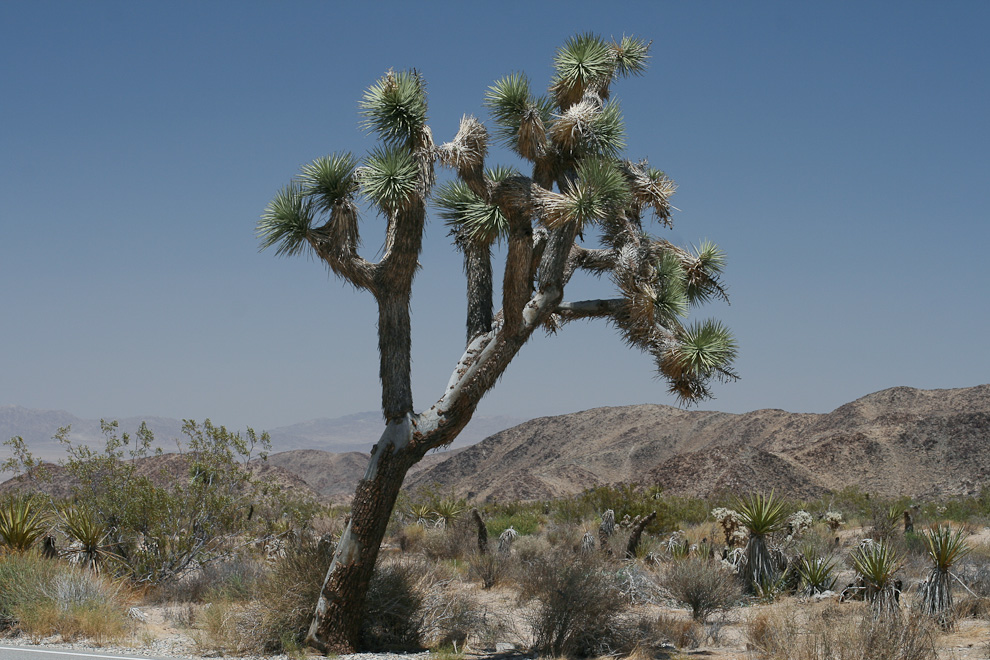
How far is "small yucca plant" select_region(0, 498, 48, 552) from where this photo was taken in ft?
42.6

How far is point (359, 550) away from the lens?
9.15 m

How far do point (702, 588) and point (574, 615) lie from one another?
283cm

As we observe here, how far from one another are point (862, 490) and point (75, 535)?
35.0 metres

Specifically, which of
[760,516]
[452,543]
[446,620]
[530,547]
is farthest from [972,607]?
[452,543]

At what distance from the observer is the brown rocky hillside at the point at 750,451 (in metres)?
38.4

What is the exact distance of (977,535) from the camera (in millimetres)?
20766

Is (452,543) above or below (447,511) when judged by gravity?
below

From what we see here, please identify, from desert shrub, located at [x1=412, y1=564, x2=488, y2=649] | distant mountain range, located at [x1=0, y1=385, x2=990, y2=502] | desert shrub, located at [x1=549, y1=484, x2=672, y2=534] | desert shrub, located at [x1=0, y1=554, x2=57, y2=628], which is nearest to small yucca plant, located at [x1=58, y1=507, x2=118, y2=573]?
desert shrub, located at [x1=0, y1=554, x2=57, y2=628]

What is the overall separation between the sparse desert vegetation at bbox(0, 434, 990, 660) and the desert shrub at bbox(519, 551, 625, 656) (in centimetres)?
2

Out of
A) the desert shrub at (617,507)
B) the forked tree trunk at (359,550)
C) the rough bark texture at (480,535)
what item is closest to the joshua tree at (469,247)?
the forked tree trunk at (359,550)

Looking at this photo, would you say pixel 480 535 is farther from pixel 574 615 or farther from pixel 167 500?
pixel 574 615

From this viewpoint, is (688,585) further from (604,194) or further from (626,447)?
(626,447)

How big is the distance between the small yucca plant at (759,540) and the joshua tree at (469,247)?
4.10m

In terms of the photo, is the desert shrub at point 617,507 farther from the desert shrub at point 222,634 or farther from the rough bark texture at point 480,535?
the desert shrub at point 222,634
